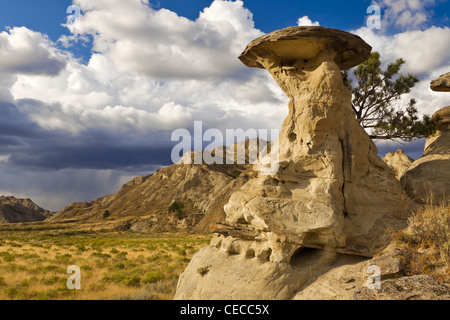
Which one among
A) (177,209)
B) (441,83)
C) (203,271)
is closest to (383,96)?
(441,83)

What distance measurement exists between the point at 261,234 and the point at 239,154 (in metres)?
74.0

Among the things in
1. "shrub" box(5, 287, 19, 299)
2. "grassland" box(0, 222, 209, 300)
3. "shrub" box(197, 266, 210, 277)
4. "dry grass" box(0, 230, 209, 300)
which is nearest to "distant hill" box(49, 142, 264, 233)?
"dry grass" box(0, 230, 209, 300)

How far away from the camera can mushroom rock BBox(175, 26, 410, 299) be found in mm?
8391

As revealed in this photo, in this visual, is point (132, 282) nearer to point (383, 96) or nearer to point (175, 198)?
point (383, 96)

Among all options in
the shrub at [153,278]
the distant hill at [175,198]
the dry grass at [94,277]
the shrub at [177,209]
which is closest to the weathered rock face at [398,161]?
the dry grass at [94,277]

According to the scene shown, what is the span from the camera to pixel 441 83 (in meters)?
14.0

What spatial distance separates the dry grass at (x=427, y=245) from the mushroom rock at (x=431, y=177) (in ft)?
7.71

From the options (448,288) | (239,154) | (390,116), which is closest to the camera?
(448,288)

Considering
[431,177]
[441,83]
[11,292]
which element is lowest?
[11,292]

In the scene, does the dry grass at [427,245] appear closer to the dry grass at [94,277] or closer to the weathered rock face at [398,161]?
the dry grass at [94,277]

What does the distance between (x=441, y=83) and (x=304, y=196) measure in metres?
9.39
